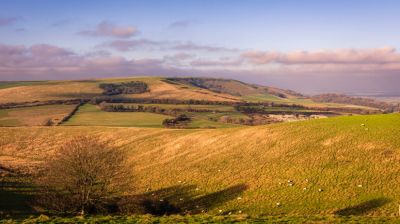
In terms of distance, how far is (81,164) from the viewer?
1467 inches

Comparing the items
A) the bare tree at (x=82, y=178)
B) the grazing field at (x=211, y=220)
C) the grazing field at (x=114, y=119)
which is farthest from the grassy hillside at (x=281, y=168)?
the grazing field at (x=114, y=119)

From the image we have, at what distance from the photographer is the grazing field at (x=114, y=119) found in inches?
4427

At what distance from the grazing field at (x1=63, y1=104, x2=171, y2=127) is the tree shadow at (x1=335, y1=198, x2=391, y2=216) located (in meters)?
80.2

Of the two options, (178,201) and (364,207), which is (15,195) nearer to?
(178,201)

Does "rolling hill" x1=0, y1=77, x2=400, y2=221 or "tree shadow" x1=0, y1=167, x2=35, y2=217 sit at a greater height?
"rolling hill" x1=0, y1=77, x2=400, y2=221

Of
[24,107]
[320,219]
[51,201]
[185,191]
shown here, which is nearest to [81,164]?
[51,201]

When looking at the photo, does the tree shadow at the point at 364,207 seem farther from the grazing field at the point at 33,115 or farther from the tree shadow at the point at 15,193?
the grazing field at the point at 33,115

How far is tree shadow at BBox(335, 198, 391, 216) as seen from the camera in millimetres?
32969

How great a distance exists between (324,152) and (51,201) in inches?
1378

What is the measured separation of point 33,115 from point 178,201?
361 ft

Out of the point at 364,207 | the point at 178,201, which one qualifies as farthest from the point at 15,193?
the point at 364,207

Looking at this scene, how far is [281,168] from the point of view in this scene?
46.2 m

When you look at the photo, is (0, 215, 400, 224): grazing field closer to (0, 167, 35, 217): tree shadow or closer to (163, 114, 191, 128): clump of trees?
(0, 167, 35, 217): tree shadow

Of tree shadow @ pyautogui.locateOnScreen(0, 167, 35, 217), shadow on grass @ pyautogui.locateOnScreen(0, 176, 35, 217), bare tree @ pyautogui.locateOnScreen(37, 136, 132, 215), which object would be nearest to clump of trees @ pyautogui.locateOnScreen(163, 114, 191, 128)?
tree shadow @ pyautogui.locateOnScreen(0, 167, 35, 217)
